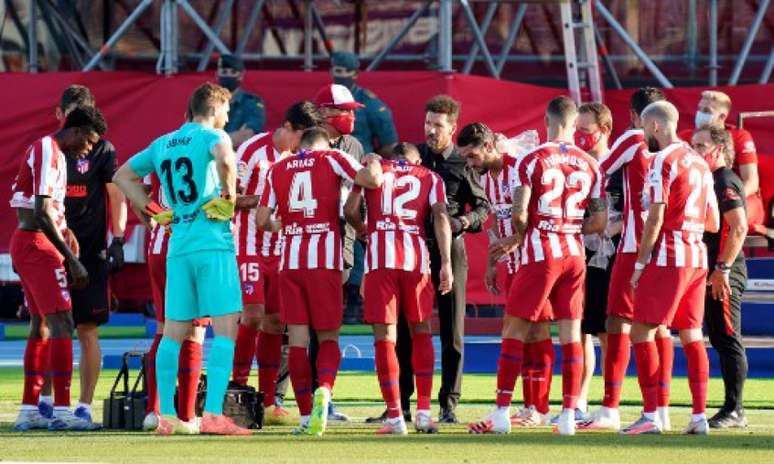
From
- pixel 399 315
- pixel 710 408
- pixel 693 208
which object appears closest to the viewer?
pixel 693 208

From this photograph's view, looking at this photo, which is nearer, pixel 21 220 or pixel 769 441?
pixel 769 441

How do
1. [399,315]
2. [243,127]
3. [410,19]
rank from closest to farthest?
1. [399,315]
2. [243,127]
3. [410,19]

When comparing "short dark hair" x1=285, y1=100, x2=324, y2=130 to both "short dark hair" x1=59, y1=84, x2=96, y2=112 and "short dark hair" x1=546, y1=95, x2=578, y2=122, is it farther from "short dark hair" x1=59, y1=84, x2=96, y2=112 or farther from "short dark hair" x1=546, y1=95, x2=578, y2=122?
"short dark hair" x1=546, y1=95, x2=578, y2=122

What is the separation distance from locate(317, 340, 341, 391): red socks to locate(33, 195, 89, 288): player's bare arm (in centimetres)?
168

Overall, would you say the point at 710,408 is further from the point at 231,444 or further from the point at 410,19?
the point at 410,19

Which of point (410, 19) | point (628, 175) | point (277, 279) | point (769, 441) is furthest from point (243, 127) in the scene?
point (769, 441)

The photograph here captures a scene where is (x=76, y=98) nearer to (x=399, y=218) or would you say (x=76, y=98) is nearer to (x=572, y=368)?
(x=399, y=218)

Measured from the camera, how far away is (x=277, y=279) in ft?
44.3

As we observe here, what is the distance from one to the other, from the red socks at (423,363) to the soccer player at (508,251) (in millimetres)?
755

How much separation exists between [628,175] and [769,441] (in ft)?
6.55

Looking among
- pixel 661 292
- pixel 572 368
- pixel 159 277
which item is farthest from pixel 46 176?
pixel 661 292

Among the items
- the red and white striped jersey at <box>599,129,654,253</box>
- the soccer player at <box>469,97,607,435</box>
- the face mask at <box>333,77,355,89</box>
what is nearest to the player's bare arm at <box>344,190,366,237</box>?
the soccer player at <box>469,97,607,435</box>

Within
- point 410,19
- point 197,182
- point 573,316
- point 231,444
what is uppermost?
point 410,19

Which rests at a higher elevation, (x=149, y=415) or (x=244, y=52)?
(x=244, y=52)
